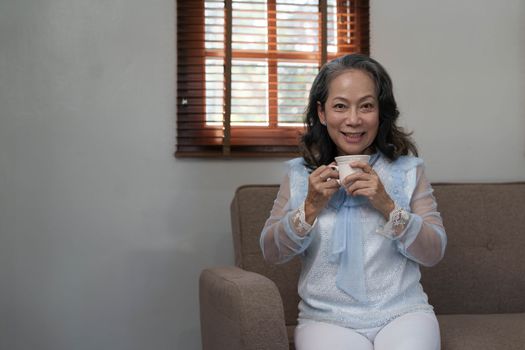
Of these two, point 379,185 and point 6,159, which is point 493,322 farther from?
point 6,159

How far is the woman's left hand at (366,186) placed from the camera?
173cm

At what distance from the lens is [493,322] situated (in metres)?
2.17

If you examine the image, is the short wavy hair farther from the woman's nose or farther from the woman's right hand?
the woman's right hand

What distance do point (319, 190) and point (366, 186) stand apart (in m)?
0.12

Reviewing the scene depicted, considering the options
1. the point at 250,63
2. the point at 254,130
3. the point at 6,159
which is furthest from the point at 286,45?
the point at 6,159

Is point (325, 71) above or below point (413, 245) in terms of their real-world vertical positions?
above

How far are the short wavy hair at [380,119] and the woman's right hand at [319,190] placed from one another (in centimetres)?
23

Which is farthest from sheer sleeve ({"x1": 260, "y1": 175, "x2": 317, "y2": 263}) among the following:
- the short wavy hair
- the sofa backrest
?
the sofa backrest

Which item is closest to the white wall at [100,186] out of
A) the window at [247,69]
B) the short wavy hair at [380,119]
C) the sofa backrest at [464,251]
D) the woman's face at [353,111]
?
the window at [247,69]

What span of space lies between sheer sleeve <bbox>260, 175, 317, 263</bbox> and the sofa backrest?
1.43 ft

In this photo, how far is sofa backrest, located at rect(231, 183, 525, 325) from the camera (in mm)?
2395

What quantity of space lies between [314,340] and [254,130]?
4.12 feet

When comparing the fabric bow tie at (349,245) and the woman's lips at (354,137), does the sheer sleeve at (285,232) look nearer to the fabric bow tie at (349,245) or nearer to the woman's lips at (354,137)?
the fabric bow tie at (349,245)

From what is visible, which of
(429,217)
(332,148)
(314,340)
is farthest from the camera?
(332,148)
